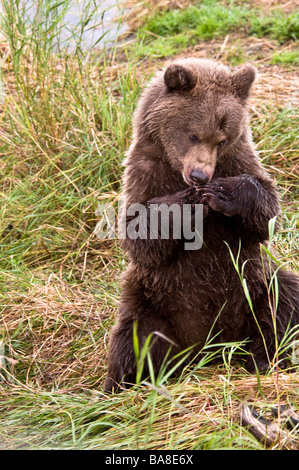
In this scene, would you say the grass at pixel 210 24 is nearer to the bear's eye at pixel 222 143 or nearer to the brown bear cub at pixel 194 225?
the brown bear cub at pixel 194 225

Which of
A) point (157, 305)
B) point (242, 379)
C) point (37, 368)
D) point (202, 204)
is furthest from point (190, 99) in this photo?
point (37, 368)

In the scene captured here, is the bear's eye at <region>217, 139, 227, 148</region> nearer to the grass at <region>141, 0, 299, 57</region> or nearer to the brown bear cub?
the brown bear cub

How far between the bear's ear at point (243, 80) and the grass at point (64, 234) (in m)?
1.18

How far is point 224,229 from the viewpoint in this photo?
4410 mm

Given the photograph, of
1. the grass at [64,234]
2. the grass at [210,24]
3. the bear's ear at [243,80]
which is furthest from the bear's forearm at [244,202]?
the grass at [210,24]

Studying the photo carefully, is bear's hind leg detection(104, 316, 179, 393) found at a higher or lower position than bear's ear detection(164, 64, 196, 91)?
lower

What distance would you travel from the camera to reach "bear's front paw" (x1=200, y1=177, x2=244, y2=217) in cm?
418

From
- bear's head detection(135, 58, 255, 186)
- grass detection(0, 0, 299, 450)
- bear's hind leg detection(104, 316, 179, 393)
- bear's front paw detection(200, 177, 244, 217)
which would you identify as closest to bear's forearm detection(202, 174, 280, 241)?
bear's front paw detection(200, 177, 244, 217)

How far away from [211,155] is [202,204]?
1.04 feet

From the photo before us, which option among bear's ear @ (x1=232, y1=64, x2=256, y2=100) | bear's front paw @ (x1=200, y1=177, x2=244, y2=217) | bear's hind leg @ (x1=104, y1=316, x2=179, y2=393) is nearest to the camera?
bear's front paw @ (x1=200, y1=177, x2=244, y2=217)

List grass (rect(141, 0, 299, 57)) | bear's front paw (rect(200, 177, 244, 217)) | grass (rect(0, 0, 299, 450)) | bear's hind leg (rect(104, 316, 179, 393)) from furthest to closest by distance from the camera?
grass (rect(141, 0, 299, 57)), bear's hind leg (rect(104, 316, 179, 393)), bear's front paw (rect(200, 177, 244, 217)), grass (rect(0, 0, 299, 450))

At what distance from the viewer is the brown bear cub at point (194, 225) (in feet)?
13.9

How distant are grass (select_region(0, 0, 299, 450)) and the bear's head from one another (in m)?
0.93

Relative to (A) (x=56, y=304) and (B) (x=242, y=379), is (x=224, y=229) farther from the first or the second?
(A) (x=56, y=304)
